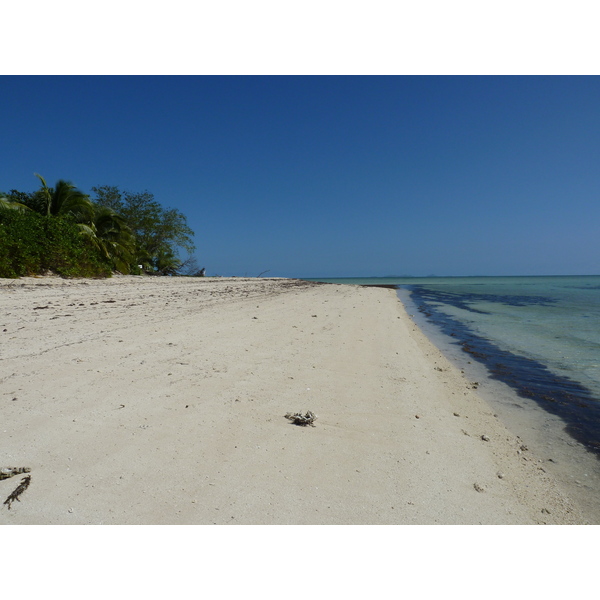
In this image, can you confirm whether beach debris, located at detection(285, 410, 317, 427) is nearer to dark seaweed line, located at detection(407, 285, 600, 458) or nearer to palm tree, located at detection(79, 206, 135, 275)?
dark seaweed line, located at detection(407, 285, 600, 458)

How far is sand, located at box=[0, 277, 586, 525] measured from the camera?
6.72 feet

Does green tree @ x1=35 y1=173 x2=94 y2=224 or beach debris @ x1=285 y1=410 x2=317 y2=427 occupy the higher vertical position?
green tree @ x1=35 y1=173 x2=94 y2=224

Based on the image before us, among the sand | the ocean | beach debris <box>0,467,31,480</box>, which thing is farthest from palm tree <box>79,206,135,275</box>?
beach debris <box>0,467,31,480</box>

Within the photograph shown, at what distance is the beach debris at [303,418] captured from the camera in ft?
10.2

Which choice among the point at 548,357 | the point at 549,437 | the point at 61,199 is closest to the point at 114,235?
the point at 61,199

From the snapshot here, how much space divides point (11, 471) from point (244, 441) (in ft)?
4.60

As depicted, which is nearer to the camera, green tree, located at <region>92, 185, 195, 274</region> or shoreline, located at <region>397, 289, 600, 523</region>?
shoreline, located at <region>397, 289, 600, 523</region>

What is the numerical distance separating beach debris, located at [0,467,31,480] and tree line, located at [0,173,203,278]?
1431 cm

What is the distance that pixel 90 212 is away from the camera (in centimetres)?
2412

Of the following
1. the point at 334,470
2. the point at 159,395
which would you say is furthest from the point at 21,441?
the point at 334,470

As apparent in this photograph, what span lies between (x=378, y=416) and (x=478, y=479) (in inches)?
42.0

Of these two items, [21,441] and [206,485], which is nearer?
[206,485]

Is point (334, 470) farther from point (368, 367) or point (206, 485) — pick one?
point (368, 367)

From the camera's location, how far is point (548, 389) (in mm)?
5258
